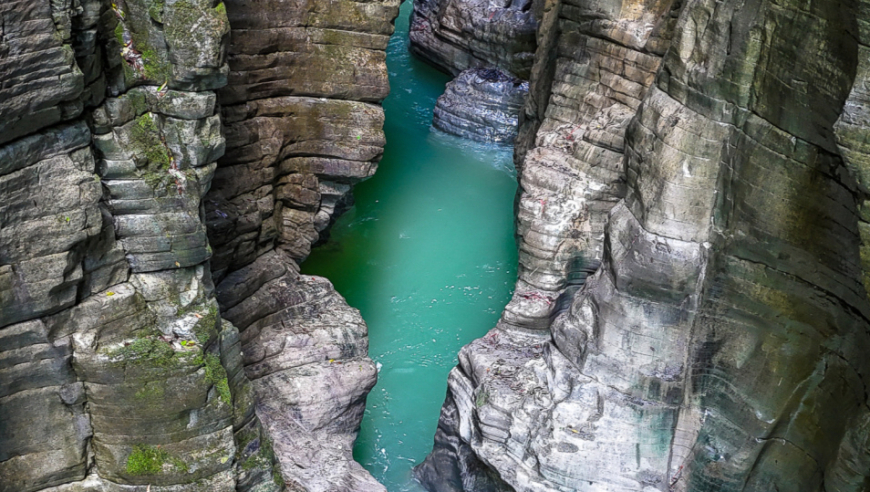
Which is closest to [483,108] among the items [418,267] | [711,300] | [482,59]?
[482,59]

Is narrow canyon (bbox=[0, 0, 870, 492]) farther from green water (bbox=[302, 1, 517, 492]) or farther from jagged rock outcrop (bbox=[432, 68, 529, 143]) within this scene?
jagged rock outcrop (bbox=[432, 68, 529, 143])

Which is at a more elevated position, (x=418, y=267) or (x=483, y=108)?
(x=483, y=108)

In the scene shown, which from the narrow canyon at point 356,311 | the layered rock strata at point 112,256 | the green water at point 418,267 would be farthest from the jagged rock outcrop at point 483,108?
the layered rock strata at point 112,256

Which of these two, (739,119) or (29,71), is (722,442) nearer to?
(739,119)

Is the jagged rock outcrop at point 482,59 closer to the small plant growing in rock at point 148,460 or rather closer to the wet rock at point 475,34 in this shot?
the wet rock at point 475,34

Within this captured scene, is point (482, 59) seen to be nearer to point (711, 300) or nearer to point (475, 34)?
point (475, 34)

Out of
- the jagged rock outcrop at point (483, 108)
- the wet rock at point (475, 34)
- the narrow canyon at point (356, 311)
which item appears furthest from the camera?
the wet rock at point (475, 34)

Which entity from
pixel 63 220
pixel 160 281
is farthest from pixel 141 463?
pixel 63 220
